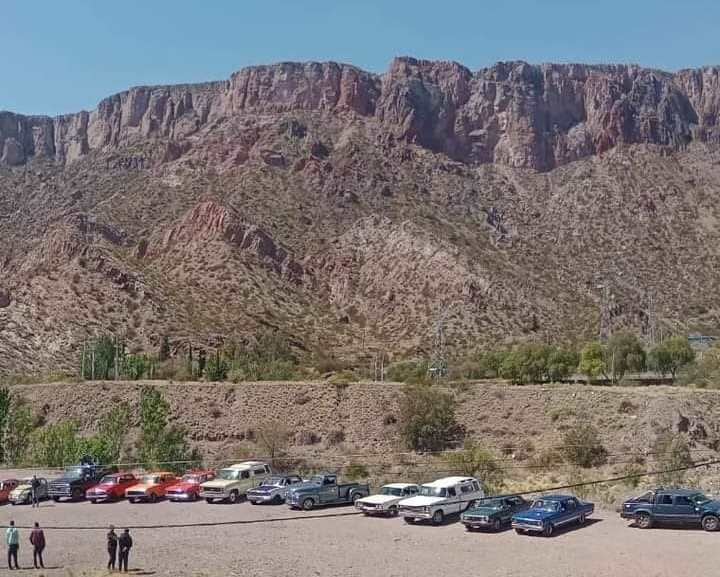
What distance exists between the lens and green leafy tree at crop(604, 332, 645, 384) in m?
68.3

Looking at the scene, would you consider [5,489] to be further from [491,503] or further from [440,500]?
[491,503]

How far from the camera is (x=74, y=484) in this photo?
122 ft

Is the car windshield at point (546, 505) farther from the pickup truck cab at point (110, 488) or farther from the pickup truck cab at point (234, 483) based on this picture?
the pickup truck cab at point (110, 488)

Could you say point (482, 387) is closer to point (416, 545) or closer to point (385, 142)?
point (416, 545)

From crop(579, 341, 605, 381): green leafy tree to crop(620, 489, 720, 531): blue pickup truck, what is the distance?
127 feet

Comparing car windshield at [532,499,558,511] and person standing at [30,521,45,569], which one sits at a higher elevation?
car windshield at [532,499,558,511]

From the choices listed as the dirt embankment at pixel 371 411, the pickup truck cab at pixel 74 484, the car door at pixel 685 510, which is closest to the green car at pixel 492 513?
the car door at pixel 685 510

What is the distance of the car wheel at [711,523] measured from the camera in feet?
86.5

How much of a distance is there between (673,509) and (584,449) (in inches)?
705

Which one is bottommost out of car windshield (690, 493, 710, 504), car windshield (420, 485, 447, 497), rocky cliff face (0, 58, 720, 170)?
car windshield (420, 485, 447, 497)

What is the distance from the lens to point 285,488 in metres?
33.8

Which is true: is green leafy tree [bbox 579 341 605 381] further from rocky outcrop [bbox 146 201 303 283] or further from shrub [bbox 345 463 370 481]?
rocky outcrop [bbox 146 201 303 283]

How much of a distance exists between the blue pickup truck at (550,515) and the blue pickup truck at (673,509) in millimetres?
1449

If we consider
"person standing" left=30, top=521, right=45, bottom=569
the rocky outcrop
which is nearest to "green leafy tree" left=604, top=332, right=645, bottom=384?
the rocky outcrop
